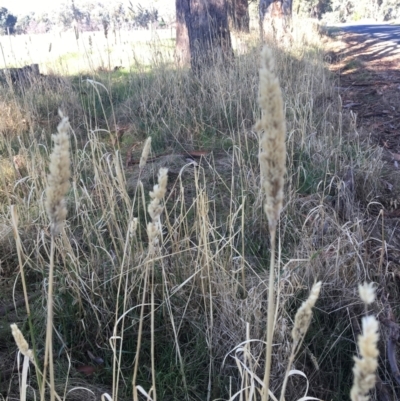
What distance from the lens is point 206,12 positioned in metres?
5.16

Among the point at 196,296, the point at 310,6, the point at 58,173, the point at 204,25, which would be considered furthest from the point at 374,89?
the point at 310,6

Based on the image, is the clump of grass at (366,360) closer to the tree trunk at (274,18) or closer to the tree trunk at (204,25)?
the tree trunk at (204,25)

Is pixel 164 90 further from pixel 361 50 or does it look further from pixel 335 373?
pixel 361 50

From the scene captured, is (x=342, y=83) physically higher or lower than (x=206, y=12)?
lower

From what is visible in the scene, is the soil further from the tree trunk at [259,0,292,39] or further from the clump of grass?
the clump of grass

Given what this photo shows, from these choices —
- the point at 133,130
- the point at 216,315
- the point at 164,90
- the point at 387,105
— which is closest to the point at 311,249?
the point at 216,315

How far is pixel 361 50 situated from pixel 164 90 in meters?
6.59

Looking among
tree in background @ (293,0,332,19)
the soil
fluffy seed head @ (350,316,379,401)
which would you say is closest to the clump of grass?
fluffy seed head @ (350,316,379,401)

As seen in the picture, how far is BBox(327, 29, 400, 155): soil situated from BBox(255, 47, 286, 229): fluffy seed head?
2.66 metres

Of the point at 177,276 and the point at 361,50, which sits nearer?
the point at 177,276

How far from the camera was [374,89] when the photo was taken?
16.9ft

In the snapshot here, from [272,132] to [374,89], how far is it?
5204 mm

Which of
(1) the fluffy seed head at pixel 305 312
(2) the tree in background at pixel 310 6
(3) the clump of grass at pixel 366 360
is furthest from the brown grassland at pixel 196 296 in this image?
(2) the tree in background at pixel 310 6

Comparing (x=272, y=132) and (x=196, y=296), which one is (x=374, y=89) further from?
(x=272, y=132)
